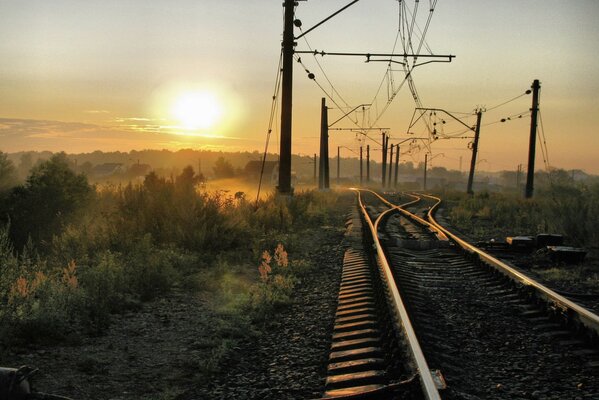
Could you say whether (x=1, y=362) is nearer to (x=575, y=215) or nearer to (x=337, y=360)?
(x=337, y=360)

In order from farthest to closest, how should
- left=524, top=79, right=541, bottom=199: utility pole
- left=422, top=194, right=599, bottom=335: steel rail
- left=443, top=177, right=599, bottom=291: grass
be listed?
1. left=524, top=79, right=541, bottom=199: utility pole
2. left=443, top=177, right=599, bottom=291: grass
3. left=422, top=194, right=599, bottom=335: steel rail

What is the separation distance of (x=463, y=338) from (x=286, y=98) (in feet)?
50.6

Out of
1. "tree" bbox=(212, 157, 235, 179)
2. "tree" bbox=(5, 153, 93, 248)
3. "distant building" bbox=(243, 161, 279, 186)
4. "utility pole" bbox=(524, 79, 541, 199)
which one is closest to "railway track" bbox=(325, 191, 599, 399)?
"tree" bbox=(5, 153, 93, 248)

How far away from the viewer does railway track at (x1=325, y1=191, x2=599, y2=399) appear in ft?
15.0

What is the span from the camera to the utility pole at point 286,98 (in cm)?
1958

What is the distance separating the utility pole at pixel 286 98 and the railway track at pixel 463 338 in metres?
10.9

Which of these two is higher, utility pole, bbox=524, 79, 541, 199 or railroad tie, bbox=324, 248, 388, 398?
utility pole, bbox=524, 79, 541, 199

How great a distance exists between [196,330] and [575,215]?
1318cm

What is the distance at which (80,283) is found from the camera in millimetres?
8156

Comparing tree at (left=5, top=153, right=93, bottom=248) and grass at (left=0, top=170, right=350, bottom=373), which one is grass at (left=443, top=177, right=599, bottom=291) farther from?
tree at (left=5, top=153, right=93, bottom=248)

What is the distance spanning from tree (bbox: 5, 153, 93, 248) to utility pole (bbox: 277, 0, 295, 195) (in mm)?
7781

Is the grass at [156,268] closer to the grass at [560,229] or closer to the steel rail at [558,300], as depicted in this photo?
the steel rail at [558,300]

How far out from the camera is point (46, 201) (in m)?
19.9

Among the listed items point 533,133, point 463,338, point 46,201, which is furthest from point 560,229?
point 533,133
